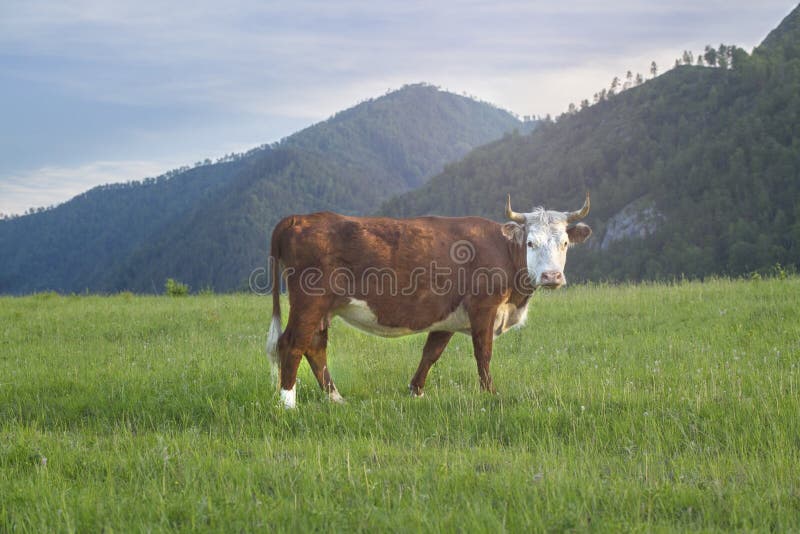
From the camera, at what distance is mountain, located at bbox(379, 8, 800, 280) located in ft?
356

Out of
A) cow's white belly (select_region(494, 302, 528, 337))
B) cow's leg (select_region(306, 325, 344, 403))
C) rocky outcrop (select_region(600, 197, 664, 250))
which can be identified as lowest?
cow's leg (select_region(306, 325, 344, 403))

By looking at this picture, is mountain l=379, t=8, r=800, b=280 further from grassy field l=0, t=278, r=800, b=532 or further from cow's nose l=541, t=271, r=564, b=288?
cow's nose l=541, t=271, r=564, b=288

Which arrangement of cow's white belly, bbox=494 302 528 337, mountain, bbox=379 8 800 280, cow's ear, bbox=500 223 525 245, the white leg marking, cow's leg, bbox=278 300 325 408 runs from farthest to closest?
mountain, bbox=379 8 800 280, cow's white belly, bbox=494 302 528 337, cow's ear, bbox=500 223 525 245, cow's leg, bbox=278 300 325 408, the white leg marking

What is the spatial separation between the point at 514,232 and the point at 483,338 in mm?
1477

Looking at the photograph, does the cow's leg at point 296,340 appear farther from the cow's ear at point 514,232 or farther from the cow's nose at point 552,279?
the cow's nose at point 552,279

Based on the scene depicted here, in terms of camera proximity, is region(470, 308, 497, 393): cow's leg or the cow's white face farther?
region(470, 308, 497, 393): cow's leg

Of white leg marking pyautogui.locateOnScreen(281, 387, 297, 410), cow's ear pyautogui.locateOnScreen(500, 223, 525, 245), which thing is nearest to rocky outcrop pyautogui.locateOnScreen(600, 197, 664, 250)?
cow's ear pyautogui.locateOnScreen(500, 223, 525, 245)

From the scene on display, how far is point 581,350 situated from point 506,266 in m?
3.14

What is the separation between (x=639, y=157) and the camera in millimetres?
152250

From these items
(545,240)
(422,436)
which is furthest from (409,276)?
(422,436)

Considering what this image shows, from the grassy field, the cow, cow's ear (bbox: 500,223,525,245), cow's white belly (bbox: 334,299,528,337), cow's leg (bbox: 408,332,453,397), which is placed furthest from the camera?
cow's leg (bbox: 408,332,453,397)

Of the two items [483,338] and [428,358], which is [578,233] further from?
[428,358]

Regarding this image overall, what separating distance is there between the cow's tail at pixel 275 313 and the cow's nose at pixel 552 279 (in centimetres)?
328

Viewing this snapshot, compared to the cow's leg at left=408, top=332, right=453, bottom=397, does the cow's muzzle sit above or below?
above
